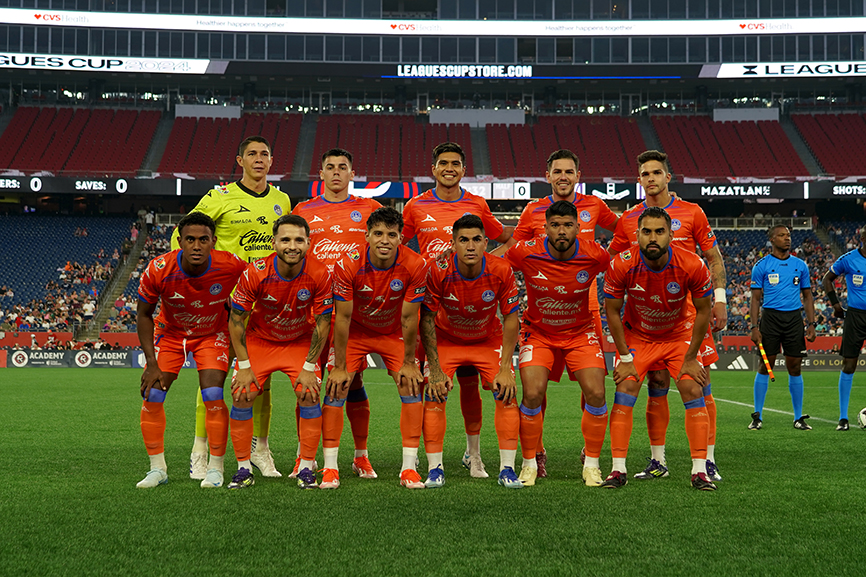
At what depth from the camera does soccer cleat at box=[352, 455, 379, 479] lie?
6.51 m

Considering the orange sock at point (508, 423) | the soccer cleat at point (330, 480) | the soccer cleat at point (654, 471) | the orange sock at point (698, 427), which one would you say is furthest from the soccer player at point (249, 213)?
the orange sock at point (698, 427)

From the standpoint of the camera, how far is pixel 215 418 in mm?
6203

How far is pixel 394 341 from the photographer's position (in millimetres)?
6676

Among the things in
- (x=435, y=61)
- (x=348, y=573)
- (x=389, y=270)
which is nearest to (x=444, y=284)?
(x=389, y=270)

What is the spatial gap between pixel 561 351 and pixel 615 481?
1.21 metres

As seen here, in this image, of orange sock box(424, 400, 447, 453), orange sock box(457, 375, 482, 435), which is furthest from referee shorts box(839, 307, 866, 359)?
orange sock box(424, 400, 447, 453)

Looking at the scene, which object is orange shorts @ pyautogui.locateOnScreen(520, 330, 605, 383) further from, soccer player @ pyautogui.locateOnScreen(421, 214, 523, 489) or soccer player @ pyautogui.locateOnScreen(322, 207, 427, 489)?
soccer player @ pyautogui.locateOnScreen(322, 207, 427, 489)

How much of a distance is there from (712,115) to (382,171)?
20.4 metres

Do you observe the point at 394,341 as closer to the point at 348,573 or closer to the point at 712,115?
the point at 348,573

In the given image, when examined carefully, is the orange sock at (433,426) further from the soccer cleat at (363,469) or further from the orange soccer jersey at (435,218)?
the orange soccer jersey at (435,218)

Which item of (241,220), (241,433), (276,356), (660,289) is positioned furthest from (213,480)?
(660,289)

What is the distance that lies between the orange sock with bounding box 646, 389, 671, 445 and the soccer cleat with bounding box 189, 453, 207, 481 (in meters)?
3.79

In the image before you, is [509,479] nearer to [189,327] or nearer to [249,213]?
[189,327]

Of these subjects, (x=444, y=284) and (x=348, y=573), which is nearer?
(x=348, y=573)
